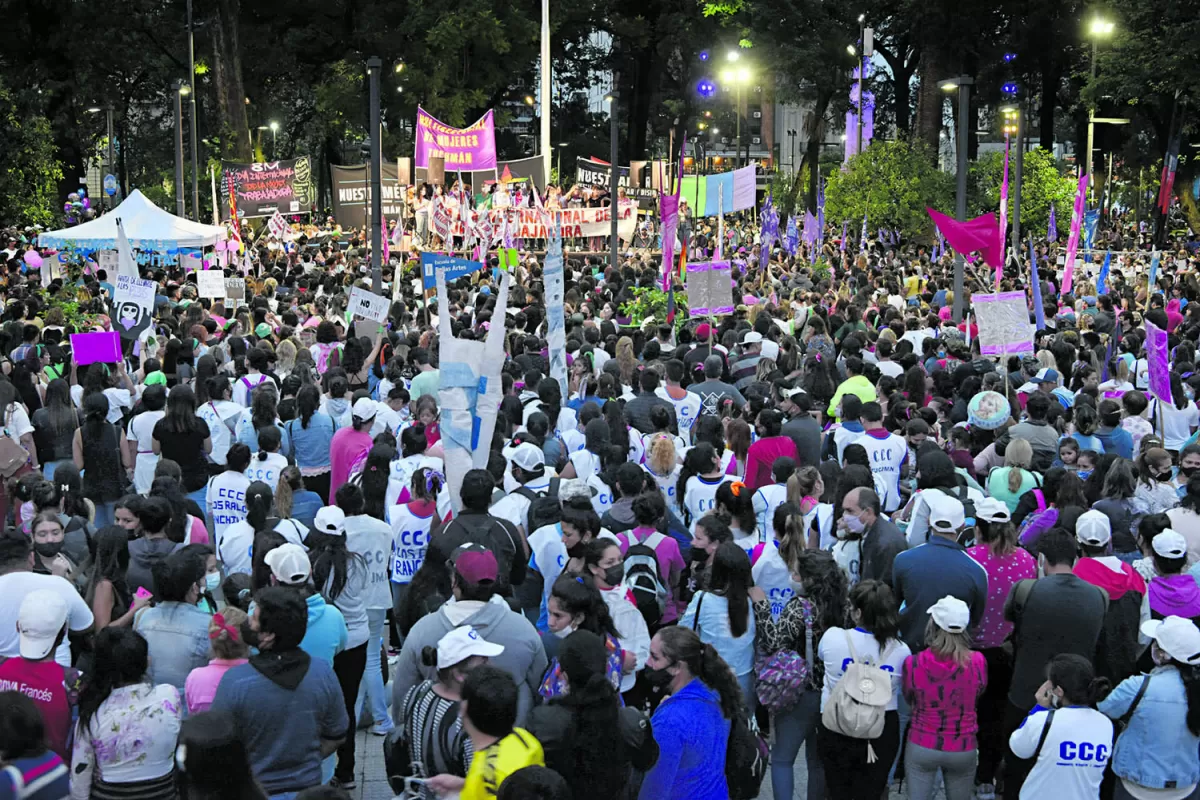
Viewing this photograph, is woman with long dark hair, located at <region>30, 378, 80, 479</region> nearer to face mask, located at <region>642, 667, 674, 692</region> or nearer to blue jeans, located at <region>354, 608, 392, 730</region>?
blue jeans, located at <region>354, 608, 392, 730</region>

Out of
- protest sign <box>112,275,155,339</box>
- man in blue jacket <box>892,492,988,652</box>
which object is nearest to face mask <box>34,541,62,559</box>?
man in blue jacket <box>892,492,988,652</box>

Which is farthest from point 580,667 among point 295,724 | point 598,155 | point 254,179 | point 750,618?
point 598,155

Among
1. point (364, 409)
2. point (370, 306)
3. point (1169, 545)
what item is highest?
point (370, 306)

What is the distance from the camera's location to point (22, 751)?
15.2 ft

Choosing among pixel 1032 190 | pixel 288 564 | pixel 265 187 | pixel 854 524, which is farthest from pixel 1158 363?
pixel 1032 190

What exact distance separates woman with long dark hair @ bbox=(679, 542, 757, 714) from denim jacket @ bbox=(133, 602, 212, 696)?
81.9 inches

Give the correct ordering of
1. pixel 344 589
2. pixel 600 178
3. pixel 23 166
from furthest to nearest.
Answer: pixel 600 178, pixel 23 166, pixel 344 589

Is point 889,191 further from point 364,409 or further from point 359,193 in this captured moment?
point 364,409

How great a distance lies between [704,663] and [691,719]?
0.21 metres

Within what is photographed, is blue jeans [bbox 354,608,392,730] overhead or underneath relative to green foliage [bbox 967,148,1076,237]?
underneath

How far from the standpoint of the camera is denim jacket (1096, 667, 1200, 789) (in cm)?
589

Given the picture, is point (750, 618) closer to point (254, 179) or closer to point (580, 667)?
point (580, 667)

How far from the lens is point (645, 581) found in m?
7.00

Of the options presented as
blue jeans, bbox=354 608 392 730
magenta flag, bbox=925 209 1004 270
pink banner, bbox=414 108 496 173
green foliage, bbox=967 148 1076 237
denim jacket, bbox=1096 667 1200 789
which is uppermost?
pink banner, bbox=414 108 496 173
